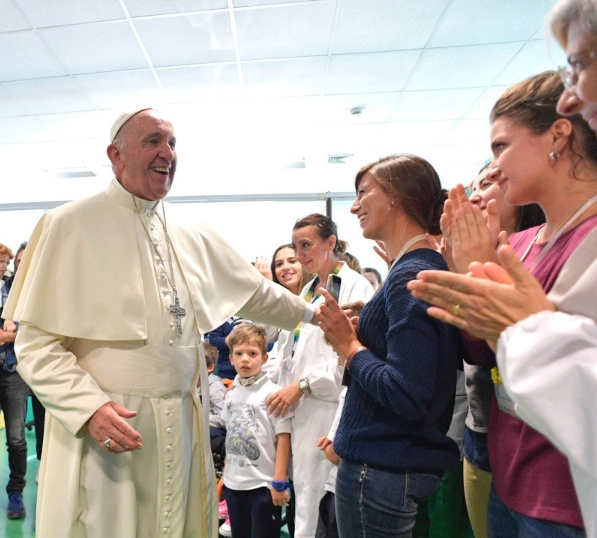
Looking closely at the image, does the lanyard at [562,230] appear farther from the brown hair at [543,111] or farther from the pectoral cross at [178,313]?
the pectoral cross at [178,313]

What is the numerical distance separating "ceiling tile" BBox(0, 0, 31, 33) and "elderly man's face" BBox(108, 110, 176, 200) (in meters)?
2.55

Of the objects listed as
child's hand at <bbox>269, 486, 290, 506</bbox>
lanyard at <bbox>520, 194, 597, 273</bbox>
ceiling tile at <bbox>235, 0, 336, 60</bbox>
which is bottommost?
child's hand at <bbox>269, 486, 290, 506</bbox>

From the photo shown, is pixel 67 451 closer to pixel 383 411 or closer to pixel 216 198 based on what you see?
pixel 383 411

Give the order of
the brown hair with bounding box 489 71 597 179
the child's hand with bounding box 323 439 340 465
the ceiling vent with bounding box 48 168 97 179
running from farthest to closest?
1. the ceiling vent with bounding box 48 168 97 179
2. the child's hand with bounding box 323 439 340 465
3. the brown hair with bounding box 489 71 597 179

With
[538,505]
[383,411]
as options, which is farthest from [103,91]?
[538,505]

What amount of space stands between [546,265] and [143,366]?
4.24 ft

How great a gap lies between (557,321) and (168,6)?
3.70 metres

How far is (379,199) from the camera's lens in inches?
58.2

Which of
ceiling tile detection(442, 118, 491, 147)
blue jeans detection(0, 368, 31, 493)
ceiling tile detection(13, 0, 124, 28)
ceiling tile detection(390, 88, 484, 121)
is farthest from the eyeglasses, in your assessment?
ceiling tile detection(442, 118, 491, 147)

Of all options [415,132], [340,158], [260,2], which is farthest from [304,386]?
[340,158]

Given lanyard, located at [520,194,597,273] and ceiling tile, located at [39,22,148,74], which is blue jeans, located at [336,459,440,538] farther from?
ceiling tile, located at [39,22,148,74]

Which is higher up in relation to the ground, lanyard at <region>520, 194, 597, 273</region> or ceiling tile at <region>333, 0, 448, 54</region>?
ceiling tile at <region>333, 0, 448, 54</region>

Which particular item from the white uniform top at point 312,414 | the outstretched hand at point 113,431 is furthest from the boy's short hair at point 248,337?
the outstretched hand at point 113,431

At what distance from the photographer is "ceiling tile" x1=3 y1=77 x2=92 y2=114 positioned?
15.2 ft
